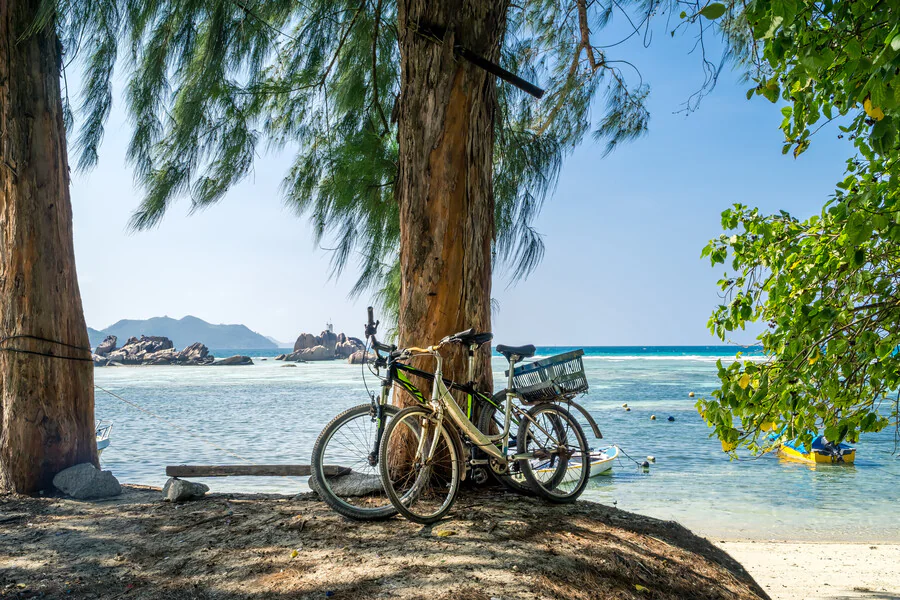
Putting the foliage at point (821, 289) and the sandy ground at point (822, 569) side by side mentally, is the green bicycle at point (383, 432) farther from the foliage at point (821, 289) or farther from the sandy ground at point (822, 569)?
the sandy ground at point (822, 569)

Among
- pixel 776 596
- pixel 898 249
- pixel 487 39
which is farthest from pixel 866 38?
pixel 776 596

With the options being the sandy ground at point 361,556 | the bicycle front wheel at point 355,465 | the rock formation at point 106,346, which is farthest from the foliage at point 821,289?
the rock formation at point 106,346

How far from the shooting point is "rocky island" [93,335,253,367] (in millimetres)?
59156

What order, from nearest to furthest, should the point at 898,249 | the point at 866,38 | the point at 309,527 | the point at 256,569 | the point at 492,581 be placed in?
the point at 866,38 < the point at 492,581 < the point at 256,569 < the point at 898,249 < the point at 309,527

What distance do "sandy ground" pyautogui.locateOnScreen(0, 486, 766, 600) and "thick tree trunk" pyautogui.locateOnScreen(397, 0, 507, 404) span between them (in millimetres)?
979

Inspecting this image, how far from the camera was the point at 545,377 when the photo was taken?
3719 mm

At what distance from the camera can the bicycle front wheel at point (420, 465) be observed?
3229 millimetres

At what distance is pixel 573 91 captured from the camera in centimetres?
606

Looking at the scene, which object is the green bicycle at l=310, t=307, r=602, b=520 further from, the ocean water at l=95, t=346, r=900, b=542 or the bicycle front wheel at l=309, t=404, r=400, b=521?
the ocean water at l=95, t=346, r=900, b=542

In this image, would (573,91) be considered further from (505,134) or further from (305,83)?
(305,83)

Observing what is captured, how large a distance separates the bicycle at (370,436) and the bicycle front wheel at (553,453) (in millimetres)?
145

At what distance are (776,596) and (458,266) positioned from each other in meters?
4.09

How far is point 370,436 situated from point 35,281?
2.97m

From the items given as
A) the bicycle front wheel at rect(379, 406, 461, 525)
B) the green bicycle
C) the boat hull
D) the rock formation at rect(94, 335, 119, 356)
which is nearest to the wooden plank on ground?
the green bicycle
